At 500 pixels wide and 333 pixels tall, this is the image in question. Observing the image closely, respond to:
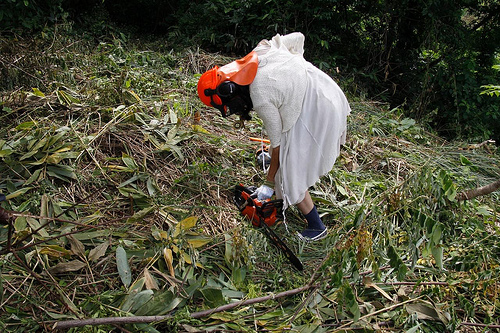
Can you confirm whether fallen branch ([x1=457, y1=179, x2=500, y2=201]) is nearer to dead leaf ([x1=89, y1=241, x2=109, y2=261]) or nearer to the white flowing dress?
the white flowing dress

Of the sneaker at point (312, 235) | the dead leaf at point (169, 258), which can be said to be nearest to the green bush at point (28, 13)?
the dead leaf at point (169, 258)

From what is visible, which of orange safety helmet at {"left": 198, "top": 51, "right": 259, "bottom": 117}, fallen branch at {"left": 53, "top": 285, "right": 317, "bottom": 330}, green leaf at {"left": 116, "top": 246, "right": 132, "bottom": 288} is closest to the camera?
fallen branch at {"left": 53, "top": 285, "right": 317, "bottom": 330}

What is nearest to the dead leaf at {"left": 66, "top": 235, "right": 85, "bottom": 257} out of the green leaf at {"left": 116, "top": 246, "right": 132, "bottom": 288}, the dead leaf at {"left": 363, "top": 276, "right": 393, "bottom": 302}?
the green leaf at {"left": 116, "top": 246, "right": 132, "bottom": 288}

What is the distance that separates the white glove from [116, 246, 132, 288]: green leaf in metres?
0.98

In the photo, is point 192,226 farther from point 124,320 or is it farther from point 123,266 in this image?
point 124,320

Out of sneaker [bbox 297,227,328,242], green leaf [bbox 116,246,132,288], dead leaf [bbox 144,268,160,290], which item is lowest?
sneaker [bbox 297,227,328,242]

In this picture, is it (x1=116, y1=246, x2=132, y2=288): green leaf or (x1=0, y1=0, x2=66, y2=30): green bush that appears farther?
(x1=0, y1=0, x2=66, y2=30): green bush

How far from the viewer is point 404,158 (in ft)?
12.0

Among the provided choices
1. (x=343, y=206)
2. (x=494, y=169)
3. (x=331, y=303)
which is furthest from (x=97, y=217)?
(x=494, y=169)

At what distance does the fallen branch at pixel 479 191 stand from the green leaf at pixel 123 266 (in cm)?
189

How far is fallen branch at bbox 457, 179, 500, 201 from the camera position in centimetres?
217

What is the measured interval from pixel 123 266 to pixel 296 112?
4.25ft

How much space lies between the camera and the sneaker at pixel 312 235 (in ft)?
9.13

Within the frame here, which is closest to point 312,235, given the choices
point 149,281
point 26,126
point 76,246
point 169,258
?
point 169,258
